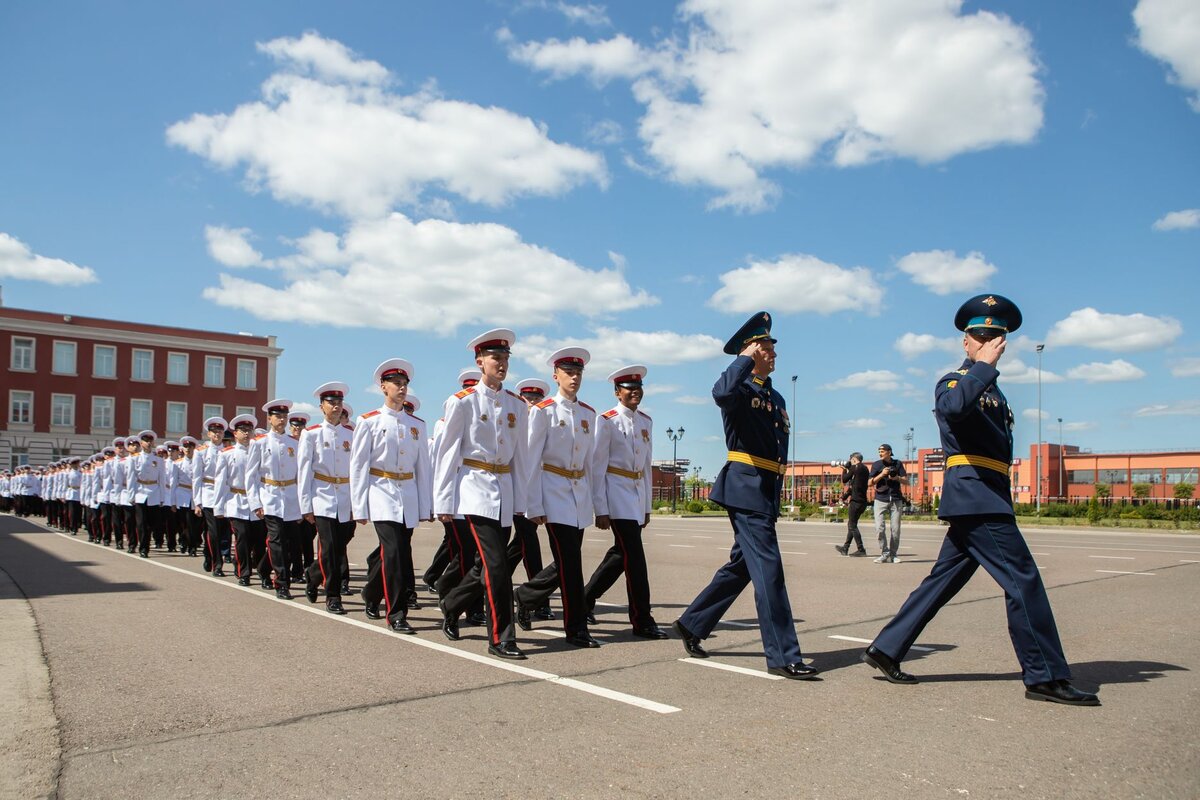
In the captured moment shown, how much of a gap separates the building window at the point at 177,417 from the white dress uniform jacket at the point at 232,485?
201 feet

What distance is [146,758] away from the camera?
406cm

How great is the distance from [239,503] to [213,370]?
63.2 meters

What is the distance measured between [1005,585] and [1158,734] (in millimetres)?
1074

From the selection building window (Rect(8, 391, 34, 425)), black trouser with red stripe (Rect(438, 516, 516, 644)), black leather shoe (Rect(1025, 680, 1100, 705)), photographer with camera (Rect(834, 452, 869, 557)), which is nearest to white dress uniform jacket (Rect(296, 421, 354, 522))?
black trouser with red stripe (Rect(438, 516, 516, 644))

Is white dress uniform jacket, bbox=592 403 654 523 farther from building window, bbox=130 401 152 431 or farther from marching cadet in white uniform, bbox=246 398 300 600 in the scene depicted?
building window, bbox=130 401 152 431

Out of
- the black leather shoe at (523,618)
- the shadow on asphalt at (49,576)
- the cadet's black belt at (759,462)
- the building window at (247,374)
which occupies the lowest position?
the shadow on asphalt at (49,576)

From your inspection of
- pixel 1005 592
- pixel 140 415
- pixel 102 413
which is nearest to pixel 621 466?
pixel 1005 592

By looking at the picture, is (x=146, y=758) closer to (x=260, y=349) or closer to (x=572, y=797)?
(x=572, y=797)

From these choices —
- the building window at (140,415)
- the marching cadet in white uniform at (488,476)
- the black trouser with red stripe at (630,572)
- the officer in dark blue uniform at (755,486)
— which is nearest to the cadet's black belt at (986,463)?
the officer in dark blue uniform at (755,486)

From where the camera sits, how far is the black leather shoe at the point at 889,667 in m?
5.58

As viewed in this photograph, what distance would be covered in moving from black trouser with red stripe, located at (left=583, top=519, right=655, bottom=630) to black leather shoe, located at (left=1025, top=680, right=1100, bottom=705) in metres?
2.94

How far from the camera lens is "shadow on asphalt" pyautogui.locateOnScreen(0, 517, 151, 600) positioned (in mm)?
10500

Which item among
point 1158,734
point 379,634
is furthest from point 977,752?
point 379,634

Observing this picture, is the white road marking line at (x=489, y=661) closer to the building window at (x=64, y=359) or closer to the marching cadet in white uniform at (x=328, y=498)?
the marching cadet in white uniform at (x=328, y=498)
